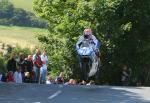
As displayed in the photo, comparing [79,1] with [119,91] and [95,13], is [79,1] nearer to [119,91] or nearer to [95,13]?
[95,13]

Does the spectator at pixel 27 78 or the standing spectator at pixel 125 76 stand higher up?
the standing spectator at pixel 125 76

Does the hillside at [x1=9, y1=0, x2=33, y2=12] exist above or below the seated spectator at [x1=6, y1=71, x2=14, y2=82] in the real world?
above

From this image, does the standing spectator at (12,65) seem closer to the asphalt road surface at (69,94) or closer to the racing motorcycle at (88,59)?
the racing motorcycle at (88,59)

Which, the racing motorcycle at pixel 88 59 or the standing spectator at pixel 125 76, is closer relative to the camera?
the racing motorcycle at pixel 88 59

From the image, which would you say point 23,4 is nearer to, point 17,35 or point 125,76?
point 17,35

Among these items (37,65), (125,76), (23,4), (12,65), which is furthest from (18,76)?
(23,4)

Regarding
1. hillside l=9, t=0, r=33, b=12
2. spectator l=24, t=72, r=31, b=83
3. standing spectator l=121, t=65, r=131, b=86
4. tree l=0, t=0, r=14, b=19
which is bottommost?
spectator l=24, t=72, r=31, b=83

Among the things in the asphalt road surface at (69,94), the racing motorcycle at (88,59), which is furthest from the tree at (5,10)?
the asphalt road surface at (69,94)

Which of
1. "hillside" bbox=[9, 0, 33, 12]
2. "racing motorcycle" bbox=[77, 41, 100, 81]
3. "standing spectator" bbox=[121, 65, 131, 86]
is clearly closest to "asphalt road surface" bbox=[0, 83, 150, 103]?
"racing motorcycle" bbox=[77, 41, 100, 81]

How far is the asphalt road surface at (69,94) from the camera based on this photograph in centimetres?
1523

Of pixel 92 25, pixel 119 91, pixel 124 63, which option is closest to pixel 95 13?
pixel 92 25

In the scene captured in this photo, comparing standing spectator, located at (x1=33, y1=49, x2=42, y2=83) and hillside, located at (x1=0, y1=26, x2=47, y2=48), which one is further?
hillside, located at (x1=0, y1=26, x2=47, y2=48)

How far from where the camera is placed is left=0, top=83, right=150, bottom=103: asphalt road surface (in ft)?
50.0

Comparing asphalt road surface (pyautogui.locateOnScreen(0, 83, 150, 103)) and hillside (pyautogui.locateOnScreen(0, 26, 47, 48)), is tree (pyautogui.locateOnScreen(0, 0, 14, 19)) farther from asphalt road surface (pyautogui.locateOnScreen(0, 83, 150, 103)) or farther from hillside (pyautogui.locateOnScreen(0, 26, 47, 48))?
asphalt road surface (pyautogui.locateOnScreen(0, 83, 150, 103))
